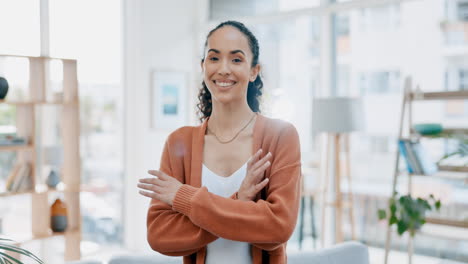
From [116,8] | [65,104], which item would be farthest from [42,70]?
[116,8]

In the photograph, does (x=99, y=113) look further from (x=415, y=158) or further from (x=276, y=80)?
(x=415, y=158)

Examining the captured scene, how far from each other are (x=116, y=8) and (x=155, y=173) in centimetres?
417

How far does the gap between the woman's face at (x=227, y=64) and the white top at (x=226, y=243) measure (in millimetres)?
207

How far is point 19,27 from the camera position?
4.27 m

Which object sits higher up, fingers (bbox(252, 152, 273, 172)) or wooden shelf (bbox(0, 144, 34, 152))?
fingers (bbox(252, 152, 273, 172))

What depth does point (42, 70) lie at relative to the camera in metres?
3.83

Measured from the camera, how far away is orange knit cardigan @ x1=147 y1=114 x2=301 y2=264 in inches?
47.9

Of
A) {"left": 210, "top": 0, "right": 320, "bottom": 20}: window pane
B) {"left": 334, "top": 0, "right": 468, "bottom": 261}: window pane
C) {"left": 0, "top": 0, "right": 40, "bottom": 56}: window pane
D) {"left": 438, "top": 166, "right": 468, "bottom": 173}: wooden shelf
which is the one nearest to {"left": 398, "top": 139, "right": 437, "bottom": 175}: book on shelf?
{"left": 438, "top": 166, "right": 468, "bottom": 173}: wooden shelf

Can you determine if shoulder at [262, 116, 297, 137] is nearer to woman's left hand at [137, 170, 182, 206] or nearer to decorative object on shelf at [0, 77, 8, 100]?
woman's left hand at [137, 170, 182, 206]

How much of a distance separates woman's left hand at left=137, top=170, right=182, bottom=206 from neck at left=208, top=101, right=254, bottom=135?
209mm

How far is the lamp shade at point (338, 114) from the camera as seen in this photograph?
3.75 m

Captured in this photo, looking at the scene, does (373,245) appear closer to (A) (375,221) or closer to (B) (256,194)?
(A) (375,221)

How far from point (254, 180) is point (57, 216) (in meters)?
3.09

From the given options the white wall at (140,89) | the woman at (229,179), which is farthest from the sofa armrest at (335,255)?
the white wall at (140,89)
